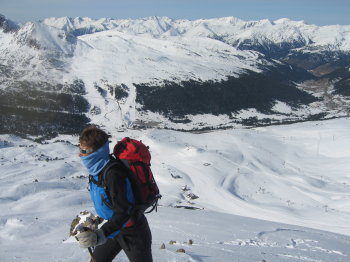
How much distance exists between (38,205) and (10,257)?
29.7 m

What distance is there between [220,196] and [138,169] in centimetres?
5838

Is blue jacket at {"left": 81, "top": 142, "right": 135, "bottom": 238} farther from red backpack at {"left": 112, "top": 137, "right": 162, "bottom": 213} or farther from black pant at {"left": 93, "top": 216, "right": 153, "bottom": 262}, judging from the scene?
black pant at {"left": 93, "top": 216, "right": 153, "bottom": 262}

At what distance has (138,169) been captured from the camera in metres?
6.55

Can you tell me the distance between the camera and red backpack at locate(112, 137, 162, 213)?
6504mm

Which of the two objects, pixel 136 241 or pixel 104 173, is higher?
pixel 104 173

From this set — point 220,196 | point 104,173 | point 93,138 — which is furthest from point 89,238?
point 220,196

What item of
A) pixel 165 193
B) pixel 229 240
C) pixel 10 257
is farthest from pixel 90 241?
pixel 165 193

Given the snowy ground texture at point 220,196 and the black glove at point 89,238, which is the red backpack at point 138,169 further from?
the snowy ground texture at point 220,196

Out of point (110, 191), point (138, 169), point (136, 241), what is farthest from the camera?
point (136, 241)

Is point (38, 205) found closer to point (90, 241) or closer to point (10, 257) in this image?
point (10, 257)

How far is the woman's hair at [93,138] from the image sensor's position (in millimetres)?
6412

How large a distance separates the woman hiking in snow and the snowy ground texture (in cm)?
486

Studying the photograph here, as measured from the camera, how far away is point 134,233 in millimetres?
6863

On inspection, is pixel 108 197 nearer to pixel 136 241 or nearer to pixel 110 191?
pixel 110 191
